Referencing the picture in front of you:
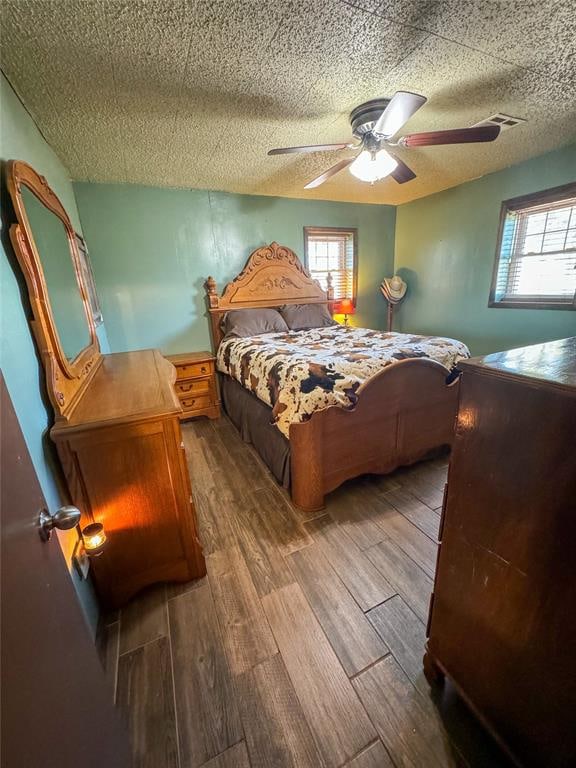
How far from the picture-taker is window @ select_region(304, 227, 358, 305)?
3.87 meters

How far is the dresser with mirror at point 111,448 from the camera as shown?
116 cm

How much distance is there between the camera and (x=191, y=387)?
3.16 metres

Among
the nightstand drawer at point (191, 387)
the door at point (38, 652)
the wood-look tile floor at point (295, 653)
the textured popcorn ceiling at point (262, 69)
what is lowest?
the wood-look tile floor at point (295, 653)

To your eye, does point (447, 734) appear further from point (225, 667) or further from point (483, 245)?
point (483, 245)

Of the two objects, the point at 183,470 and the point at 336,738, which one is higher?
the point at 183,470

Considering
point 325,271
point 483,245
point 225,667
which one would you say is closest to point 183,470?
point 225,667

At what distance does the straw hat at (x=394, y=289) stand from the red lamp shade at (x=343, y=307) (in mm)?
564

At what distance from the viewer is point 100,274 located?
2.95 metres

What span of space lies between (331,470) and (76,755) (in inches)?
59.2

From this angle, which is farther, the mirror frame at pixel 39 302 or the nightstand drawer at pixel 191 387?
Result: the nightstand drawer at pixel 191 387

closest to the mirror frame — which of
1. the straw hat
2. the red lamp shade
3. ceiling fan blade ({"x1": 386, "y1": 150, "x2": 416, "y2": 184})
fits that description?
ceiling fan blade ({"x1": 386, "y1": 150, "x2": 416, "y2": 184})

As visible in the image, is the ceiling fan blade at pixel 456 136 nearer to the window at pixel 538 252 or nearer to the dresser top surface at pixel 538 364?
the dresser top surface at pixel 538 364

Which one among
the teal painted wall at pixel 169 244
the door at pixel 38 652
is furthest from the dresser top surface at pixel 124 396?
the teal painted wall at pixel 169 244

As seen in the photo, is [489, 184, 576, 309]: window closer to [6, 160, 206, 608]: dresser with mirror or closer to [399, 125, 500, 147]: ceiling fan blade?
[399, 125, 500, 147]: ceiling fan blade
